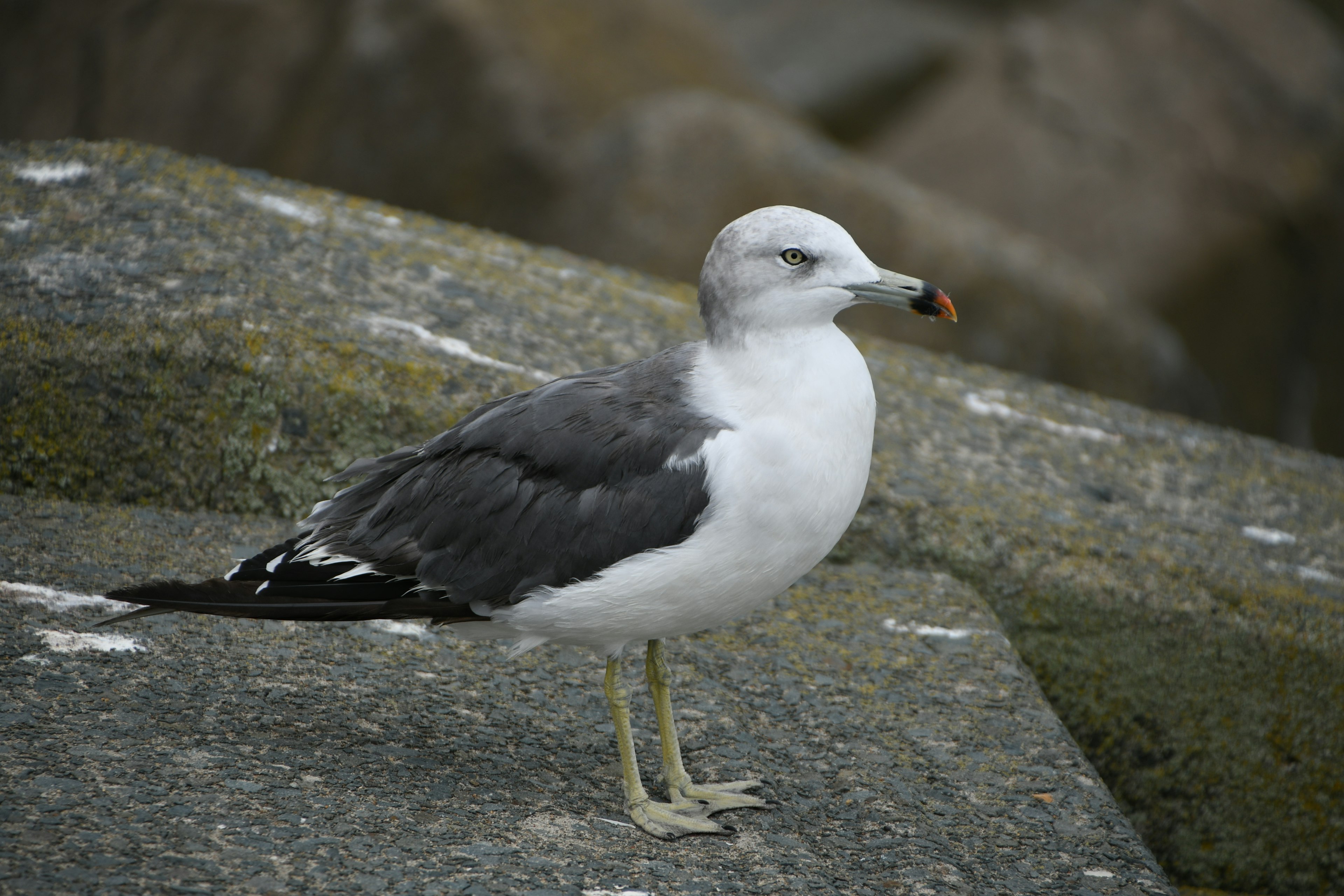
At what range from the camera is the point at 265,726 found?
250 cm

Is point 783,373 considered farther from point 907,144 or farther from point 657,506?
point 907,144

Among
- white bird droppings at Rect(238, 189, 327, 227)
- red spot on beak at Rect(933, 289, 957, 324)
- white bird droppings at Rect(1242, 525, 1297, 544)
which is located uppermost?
white bird droppings at Rect(238, 189, 327, 227)

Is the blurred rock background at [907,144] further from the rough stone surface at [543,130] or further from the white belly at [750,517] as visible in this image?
the white belly at [750,517]

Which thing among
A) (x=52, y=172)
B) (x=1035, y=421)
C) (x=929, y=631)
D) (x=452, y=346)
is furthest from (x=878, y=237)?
(x=52, y=172)

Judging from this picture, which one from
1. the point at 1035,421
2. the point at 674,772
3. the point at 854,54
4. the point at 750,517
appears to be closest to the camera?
the point at 750,517

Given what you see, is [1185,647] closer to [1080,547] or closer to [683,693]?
[1080,547]

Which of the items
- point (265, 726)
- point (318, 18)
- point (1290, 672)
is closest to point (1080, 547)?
point (1290, 672)

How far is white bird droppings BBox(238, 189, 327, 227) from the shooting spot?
13.5 feet

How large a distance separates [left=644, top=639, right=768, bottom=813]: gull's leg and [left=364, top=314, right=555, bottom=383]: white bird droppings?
4.08 feet

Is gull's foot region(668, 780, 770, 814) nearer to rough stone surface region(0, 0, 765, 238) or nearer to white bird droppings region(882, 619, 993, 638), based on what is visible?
white bird droppings region(882, 619, 993, 638)

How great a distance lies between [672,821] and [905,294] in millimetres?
1175

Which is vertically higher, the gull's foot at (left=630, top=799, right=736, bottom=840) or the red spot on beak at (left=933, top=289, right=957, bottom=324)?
the red spot on beak at (left=933, top=289, right=957, bottom=324)

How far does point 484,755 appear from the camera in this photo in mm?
2557

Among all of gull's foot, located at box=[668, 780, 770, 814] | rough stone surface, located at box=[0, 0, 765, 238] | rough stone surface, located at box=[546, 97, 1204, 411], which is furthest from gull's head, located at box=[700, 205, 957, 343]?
rough stone surface, located at box=[0, 0, 765, 238]
